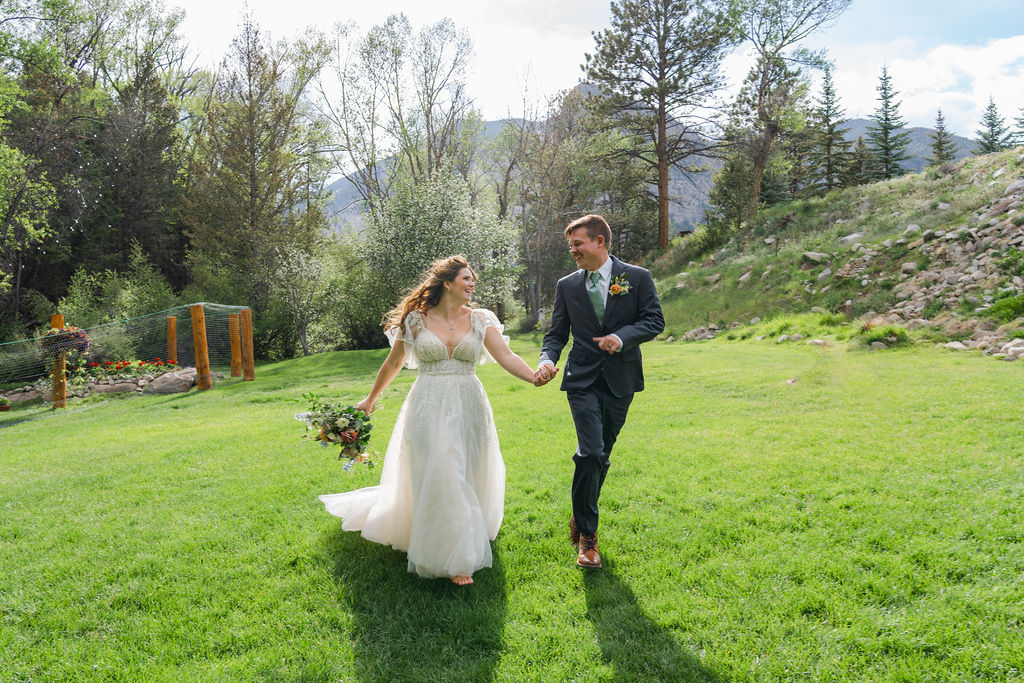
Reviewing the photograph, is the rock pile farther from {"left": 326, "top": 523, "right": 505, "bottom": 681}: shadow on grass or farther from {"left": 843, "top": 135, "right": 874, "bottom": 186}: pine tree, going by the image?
{"left": 843, "top": 135, "right": 874, "bottom": 186}: pine tree

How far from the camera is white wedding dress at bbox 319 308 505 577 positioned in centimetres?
392

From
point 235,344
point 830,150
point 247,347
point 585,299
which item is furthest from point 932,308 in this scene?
point 830,150

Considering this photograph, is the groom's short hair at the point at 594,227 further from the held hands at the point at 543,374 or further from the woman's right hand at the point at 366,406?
the woman's right hand at the point at 366,406

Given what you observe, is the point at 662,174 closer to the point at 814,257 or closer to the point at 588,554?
the point at 814,257

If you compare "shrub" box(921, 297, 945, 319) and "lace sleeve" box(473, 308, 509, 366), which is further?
"shrub" box(921, 297, 945, 319)

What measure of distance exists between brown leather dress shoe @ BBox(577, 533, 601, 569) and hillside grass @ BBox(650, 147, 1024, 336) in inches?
570

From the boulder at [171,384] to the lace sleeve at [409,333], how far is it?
620 inches

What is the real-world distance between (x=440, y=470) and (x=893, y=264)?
688 inches

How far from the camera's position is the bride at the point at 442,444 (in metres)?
3.94

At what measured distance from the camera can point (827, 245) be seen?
2020 cm

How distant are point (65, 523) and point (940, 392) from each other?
11.1 metres

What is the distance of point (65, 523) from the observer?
5.44m

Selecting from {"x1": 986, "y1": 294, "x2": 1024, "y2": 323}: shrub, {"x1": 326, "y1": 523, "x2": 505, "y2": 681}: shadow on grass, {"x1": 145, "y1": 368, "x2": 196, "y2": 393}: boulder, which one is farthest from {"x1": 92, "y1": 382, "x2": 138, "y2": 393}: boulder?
{"x1": 986, "y1": 294, "x2": 1024, "y2": 323}: shrub

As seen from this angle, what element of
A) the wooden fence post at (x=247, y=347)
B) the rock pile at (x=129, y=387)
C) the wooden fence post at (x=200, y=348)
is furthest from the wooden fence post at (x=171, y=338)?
the wooden fence post at (x=200, y=348)
